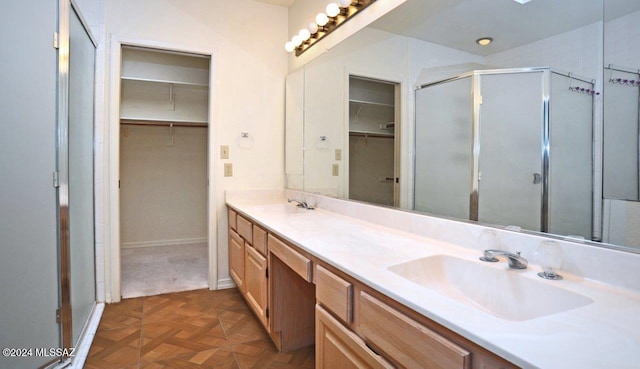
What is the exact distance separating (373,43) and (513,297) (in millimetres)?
1443

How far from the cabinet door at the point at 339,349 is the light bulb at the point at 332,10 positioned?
181 centimetres

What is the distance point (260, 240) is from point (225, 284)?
1.16 metres

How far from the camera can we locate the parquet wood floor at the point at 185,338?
1.74 m

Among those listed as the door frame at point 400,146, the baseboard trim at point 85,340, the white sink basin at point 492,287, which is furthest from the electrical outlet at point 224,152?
the white sink basin at point 492,287

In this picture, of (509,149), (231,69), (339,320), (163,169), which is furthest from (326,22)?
(163,169)

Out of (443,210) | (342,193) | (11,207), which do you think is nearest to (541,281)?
(443,210)

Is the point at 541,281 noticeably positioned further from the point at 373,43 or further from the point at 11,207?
the point at 11,207

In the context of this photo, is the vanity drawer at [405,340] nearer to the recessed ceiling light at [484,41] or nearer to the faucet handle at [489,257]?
the faucet handle at [489,257]

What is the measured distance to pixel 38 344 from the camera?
1.53m

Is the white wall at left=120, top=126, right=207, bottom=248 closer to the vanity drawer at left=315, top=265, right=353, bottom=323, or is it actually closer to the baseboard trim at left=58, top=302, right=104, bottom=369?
the baseboard trim at left=58, top=302, right=104, bottom=369

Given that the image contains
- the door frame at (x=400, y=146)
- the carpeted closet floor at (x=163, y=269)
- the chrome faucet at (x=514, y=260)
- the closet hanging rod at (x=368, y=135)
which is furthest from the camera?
the carpeted closet floor at (x=163, y=269)

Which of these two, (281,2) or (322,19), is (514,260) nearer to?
(322,19)

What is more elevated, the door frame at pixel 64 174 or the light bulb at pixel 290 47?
the light bulb at pixel 290 47

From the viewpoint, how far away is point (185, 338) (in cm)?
199
